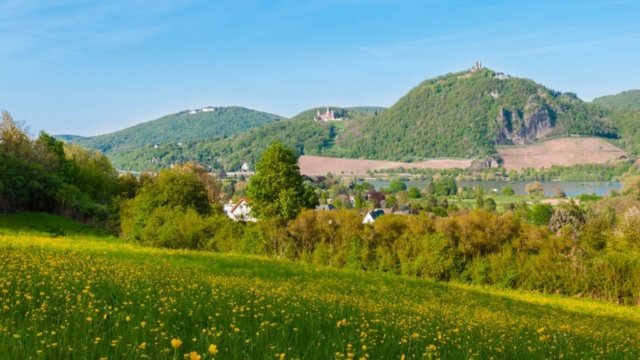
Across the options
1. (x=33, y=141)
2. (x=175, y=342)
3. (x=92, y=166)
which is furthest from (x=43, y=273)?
(x=92, y=166)

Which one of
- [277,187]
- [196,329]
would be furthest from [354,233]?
[196,329]

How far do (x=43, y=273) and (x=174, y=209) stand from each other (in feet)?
118

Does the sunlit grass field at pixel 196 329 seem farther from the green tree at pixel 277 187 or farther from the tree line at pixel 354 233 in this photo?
the green tree at pixel 277 187

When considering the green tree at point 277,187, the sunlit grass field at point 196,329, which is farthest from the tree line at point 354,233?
the sunlit grass field at point 196,329

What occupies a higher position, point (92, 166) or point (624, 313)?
point (92, 166)

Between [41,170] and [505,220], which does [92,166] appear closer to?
[41,170]

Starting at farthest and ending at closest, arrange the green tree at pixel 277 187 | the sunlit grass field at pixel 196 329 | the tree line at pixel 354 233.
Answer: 1. the green tree at pixel 277 187
2. the tree line at pixel 354 233
3. the sunlit grass field at pixel 196 329

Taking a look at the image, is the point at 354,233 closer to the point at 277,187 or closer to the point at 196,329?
the point at 277,187

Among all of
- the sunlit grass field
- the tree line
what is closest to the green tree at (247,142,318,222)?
the tree line

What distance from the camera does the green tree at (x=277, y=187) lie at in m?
47.0

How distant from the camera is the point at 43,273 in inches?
393

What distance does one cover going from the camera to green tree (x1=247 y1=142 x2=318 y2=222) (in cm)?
4700

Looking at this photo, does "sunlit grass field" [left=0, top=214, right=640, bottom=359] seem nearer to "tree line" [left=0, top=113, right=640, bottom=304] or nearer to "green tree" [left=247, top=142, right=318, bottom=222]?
"tree line" [left=0, top=113, right=640, bottom=304]

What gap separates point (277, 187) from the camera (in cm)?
4784
